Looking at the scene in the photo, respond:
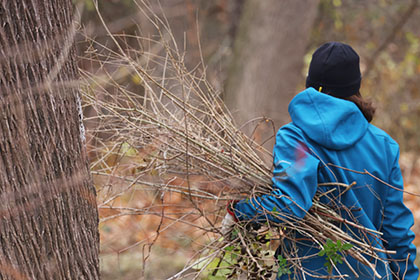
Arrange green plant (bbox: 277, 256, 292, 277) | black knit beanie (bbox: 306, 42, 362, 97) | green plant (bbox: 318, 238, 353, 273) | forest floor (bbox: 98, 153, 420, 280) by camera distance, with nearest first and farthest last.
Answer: green plant (bbox: 318, 238, 353, 273), green plant (bbox: 277, 256, 292, 277), black knit beanie (bbox: 306, 42, 362, 97), forest floor (bbox: 98, 153, 420, 280)

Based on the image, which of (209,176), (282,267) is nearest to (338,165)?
(282,267)

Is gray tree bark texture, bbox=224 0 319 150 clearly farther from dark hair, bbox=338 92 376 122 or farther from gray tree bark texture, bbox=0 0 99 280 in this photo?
gray tree bark texture, bbox=0 0 99 280

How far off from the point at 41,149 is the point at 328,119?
3.78ft

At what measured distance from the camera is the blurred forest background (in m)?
5.09

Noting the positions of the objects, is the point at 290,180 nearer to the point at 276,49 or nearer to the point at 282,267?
the point at 282,267

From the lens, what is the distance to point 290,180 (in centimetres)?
201

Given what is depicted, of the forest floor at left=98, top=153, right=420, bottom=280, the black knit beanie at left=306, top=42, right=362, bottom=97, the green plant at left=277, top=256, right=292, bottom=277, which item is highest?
the black knit beanie at left=306, top=42, right=362, bottom=97

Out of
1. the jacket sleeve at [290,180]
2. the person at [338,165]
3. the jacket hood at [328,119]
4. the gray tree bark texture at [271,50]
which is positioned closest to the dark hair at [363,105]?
the person at [338,165]

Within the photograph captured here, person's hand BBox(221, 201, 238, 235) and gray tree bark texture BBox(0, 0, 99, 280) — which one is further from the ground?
gray tree bark texture BBox(0, 0, 99, 280)

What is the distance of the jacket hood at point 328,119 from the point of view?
2076 millimetres

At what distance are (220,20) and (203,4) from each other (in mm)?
420

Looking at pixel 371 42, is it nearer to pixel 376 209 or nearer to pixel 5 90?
pixel 376 209

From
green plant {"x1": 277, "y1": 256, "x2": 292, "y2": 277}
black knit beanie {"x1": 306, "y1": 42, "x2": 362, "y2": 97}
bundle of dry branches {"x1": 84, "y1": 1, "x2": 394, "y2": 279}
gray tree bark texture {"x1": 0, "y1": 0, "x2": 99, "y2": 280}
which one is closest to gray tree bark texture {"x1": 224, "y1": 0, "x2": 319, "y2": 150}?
bundle of dry branches {"x1": 84, "y1": 1, "x2": 394, "y2": 279}

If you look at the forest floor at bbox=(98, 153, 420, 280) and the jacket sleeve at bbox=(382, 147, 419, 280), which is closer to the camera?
the jacket sleeve at bbox=(382, 147, 419, 280)
